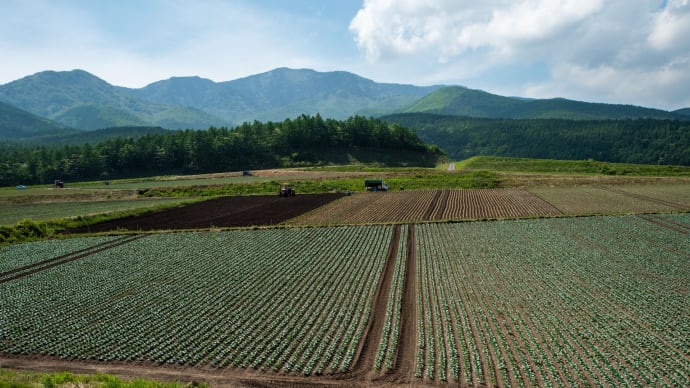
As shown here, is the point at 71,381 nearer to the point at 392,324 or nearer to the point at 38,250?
the point at 392,324

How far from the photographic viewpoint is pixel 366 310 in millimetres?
20219

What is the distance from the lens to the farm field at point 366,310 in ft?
48.9

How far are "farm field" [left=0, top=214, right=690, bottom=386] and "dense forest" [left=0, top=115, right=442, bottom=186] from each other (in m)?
98.4

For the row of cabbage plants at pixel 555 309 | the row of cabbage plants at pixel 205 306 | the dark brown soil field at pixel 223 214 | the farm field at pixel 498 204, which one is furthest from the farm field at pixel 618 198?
the dark brown soil field at pixel 223 214

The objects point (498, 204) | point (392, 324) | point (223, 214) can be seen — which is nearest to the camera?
point (392, 324)

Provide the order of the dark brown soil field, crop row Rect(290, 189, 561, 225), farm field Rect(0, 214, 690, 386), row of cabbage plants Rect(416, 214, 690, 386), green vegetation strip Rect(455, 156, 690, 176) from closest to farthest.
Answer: row of cabbage plants Rect(416, 214, 690, 386)
farm field Rect(0, 214, 690, 386)
the dark brown soil field
crop row Rect(290, 189, 561, 225)
green vegetation strip Rect(455, 156, 690, 176)

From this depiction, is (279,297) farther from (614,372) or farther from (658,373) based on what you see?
(658,373)

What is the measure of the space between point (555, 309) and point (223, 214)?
1674 inches

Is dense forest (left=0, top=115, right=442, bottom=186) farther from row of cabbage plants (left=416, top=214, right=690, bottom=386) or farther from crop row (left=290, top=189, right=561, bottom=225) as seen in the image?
row of cabbage plants (left=416, top=214, right=690, bottom=386)

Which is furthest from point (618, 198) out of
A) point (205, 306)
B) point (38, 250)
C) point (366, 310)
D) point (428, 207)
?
point (38, 250)

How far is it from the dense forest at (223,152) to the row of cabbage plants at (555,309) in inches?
4173

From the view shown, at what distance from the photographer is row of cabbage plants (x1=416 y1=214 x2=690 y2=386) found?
14445mm

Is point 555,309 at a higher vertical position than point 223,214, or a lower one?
lower

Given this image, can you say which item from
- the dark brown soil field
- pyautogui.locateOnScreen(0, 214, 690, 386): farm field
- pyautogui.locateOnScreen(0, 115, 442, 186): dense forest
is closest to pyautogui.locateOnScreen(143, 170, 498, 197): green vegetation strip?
the dark brown soil field
